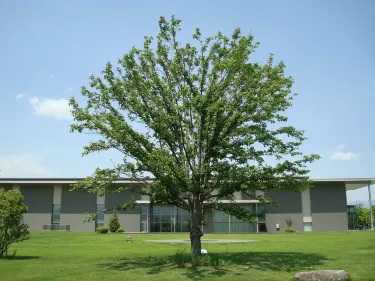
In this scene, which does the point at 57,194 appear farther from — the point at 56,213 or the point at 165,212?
the point at 165,212

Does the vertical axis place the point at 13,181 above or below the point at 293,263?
above

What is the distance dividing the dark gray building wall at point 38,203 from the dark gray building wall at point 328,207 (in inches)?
1596

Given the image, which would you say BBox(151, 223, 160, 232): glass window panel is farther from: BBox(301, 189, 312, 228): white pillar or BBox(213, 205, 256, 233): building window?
BBox(301, 189, 312, 228): white pillar

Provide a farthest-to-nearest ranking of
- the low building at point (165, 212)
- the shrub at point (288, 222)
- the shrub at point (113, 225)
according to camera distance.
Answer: the low building at point (165, 212)
the shrub at point (288, 222)
the shrub at point (113, 225)

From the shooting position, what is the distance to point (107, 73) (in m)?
18.9

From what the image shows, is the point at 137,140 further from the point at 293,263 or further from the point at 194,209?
the point at 293,263

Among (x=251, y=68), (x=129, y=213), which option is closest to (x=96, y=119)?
(x=251, y=68)

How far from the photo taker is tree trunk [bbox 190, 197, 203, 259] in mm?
18594

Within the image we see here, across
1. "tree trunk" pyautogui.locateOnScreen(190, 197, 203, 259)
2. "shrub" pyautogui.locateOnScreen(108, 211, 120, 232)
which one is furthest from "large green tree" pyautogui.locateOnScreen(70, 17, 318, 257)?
"shrub" pyautogui.locateOnScreen(108, 211, 120, 232)

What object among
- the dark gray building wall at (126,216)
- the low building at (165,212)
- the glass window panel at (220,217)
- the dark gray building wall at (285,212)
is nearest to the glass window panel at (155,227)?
the low building at (165,212)

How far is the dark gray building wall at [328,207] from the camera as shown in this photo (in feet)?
202

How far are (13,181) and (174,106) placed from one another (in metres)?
51.1

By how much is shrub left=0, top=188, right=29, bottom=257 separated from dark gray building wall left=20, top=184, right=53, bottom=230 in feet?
136

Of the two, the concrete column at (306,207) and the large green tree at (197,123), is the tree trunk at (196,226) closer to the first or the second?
the large green tree at (197,123)
